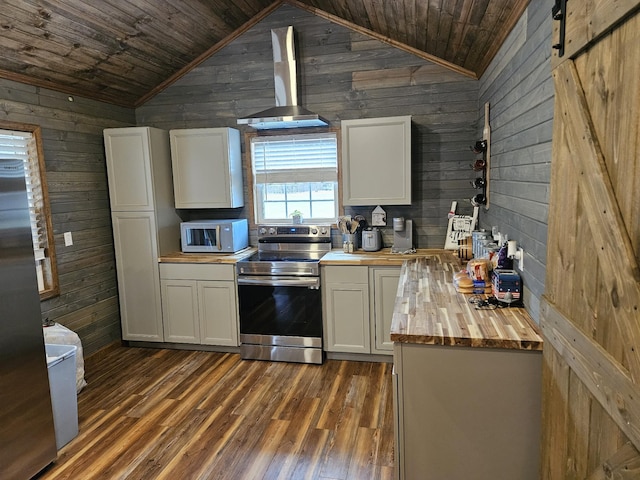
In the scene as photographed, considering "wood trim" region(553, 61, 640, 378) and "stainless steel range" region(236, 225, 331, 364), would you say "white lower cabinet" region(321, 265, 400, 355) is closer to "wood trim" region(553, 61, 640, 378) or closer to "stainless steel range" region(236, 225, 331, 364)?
"stainless steel range" region(236, 225, 331, 364)

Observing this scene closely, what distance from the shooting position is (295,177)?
419 centimetres

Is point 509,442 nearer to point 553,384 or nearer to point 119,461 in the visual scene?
point 553,384

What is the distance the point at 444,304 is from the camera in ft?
7.41

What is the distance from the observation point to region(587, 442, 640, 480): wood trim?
3.29 feet

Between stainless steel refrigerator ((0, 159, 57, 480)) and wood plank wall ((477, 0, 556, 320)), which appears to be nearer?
wood plank wall ((477, 0, 556, 320))

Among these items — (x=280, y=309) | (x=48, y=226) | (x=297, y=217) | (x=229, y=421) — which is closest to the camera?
(x=229, y=421)

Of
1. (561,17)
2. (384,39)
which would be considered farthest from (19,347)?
(384,39)

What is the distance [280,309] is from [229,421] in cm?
106

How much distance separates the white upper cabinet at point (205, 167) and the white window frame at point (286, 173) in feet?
0.59

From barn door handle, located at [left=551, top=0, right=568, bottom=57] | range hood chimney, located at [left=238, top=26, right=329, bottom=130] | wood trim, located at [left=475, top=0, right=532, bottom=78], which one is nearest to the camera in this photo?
barn door handle, located at [left=551, top=0, right=568, bottom=57]

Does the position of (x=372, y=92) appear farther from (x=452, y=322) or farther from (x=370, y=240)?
(x=452, y=322)

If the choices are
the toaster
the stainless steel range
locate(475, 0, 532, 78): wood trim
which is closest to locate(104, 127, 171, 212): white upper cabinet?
the stainless steel range

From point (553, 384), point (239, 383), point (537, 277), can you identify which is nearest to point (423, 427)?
point (553, 384)

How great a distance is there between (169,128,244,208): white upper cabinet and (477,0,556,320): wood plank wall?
7.62 ft
